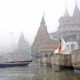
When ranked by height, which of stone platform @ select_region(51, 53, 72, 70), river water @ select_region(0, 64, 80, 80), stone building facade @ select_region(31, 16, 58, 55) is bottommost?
river water @ select_region(0, 64, 80, 80)

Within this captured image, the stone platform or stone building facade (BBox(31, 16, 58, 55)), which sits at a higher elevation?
stone building facade (BBox(31, 16, 58, 55))

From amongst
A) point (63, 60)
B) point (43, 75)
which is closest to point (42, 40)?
point (63, 60)

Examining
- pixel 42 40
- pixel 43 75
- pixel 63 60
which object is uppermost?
pixel 42 40

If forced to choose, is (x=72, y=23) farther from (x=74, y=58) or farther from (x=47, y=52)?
(x=74, y=58)

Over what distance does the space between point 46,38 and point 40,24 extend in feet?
19.8

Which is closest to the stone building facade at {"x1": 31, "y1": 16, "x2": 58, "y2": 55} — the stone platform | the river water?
the stone platform

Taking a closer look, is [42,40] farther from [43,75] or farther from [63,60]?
[43,75]

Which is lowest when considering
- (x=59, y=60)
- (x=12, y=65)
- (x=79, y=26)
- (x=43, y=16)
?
(x=12, y=65)

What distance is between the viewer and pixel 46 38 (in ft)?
151

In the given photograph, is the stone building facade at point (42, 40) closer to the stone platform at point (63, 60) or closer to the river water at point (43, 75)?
the stone platform at point (63, 60)

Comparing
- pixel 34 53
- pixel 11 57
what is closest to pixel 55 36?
pixel 34 53

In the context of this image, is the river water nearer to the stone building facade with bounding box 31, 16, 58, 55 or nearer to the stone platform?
the stone platform

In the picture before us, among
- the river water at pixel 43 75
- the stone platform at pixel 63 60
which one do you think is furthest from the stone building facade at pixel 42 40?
the river water at pixel 43 75

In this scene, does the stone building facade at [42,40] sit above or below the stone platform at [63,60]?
above
